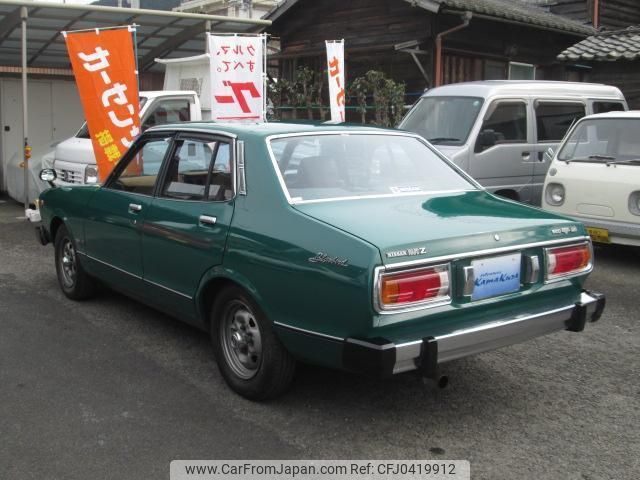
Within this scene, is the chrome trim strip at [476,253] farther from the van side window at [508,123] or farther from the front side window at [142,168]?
the van side window at [508,123]

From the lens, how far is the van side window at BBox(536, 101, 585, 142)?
9.13 metres

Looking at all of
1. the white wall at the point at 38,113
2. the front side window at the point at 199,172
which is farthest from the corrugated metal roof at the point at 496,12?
the front side window at the point at 199,172

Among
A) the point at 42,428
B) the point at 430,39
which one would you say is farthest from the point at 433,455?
the point at 430,39

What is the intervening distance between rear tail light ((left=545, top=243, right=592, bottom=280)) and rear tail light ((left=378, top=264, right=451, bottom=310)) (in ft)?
2.45

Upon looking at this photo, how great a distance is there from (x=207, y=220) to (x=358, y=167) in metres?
0.94

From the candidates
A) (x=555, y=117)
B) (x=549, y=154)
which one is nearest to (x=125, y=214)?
(x=549, y=154)

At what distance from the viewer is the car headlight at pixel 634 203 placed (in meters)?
7.02

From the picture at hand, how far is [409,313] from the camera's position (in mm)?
3254

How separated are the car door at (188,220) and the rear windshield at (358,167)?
0.37 metres

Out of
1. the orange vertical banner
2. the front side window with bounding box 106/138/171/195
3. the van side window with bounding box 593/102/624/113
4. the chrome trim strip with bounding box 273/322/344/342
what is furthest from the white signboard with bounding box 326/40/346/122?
the chrome trim strip with bounding box 273/322/344/342

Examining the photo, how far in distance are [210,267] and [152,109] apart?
6283 mm

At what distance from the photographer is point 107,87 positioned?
25.6ft

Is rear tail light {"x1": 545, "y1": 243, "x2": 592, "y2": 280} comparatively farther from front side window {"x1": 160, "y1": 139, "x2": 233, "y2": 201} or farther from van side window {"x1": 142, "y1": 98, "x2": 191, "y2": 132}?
van side window {"x1": 142, "y1": 98, "x2": 191, "y2": 132}

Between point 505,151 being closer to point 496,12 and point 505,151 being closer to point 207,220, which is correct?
point 496,12
